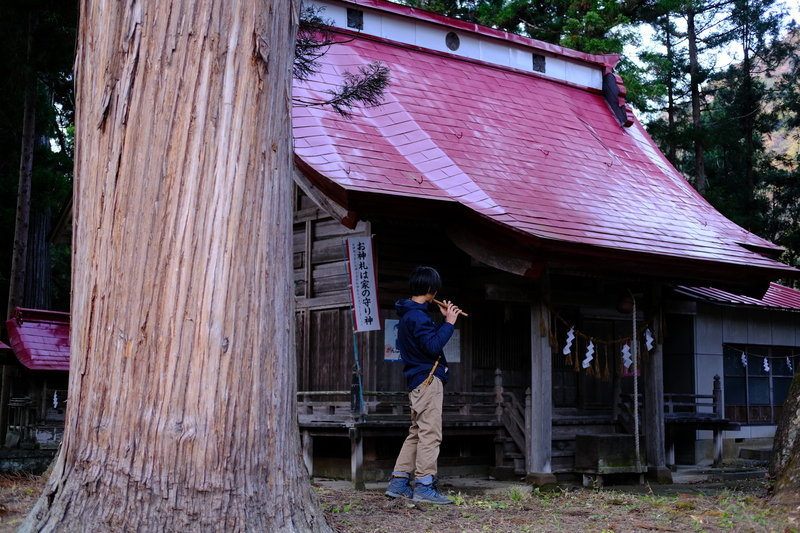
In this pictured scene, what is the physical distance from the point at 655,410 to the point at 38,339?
10280 mm

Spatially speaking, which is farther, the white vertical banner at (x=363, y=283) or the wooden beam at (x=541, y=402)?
the white vertical banner at (x=363, y=283)

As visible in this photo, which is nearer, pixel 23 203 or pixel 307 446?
pixel 307 446

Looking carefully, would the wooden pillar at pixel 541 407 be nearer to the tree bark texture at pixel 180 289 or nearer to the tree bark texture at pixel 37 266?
the tree bark texture at pixel 180 289

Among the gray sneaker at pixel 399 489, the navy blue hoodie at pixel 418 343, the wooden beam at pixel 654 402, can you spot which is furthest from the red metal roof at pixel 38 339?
the wooden beam at pixel 654 402

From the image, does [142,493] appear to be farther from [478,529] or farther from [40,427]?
[40,427]

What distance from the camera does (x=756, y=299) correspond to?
623 inches

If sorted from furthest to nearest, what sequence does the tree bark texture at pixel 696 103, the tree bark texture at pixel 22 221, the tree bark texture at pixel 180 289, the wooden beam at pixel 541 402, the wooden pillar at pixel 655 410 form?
the tree bark texture at pixel 696 103 < the tree bark texture at pixel 22 221 < the wooden pillar at pixel 655 410 < the wooden beam at pixel 541 402 < the tree bark texture at pixel 180 289

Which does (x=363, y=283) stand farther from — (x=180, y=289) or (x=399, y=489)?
(x=180, y=289)

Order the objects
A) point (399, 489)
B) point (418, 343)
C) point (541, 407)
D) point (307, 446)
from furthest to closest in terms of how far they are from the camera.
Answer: point (307, 446)
point (541, 407)
point (399, 489)
point (418, 343)

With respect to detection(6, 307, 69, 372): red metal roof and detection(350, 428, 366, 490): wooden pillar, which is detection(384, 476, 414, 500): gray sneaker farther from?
detection(6, 307, 69, 372): red metal roof

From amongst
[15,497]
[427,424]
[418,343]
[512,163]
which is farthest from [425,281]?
[512,163]

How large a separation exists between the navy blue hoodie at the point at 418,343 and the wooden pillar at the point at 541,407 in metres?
2.83

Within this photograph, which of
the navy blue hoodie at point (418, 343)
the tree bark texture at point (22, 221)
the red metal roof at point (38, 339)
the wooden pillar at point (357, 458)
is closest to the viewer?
the navy blue hoodie at point (418, 343)

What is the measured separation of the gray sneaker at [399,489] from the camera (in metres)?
7.05
